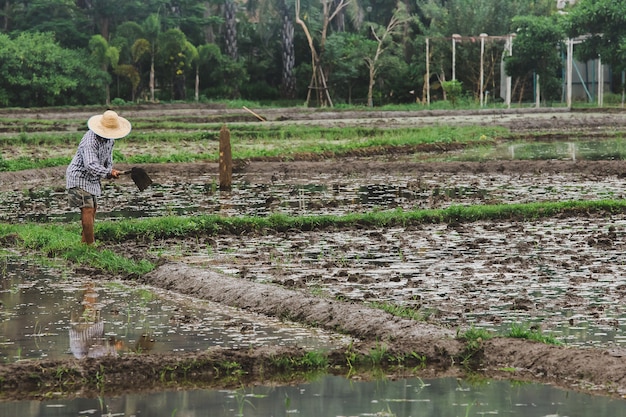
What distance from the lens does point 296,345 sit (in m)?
6.87

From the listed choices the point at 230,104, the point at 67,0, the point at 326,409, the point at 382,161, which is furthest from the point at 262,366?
the point at 67,0

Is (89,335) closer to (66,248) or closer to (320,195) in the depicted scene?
(66,248)

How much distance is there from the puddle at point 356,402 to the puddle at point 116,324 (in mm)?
902

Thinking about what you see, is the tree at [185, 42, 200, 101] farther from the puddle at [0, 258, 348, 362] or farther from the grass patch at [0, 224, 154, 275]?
the puddle at [0, 258, 348, 362]

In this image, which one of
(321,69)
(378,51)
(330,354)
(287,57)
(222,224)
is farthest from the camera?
(287,57)

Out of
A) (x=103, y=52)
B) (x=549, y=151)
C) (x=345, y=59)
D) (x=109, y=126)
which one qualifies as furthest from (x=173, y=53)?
(x=109, y=126)

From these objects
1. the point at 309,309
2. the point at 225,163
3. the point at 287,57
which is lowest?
the point at 309,309

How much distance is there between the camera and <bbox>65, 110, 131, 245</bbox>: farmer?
Answer: 10.5m

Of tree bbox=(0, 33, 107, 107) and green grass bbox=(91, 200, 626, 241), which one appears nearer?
green grass bbox=(91, 200, 626, 241)

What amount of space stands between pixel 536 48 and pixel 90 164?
30.4 m

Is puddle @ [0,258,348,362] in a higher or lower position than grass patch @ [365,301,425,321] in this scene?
lower

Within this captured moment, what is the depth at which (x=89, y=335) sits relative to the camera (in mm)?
7207

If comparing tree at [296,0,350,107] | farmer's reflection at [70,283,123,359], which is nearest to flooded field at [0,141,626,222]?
farmer's reflection at [70,283,123,359]

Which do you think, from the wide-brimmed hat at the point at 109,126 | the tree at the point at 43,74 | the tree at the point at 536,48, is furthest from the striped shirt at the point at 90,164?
the tree at the point at 43,74
